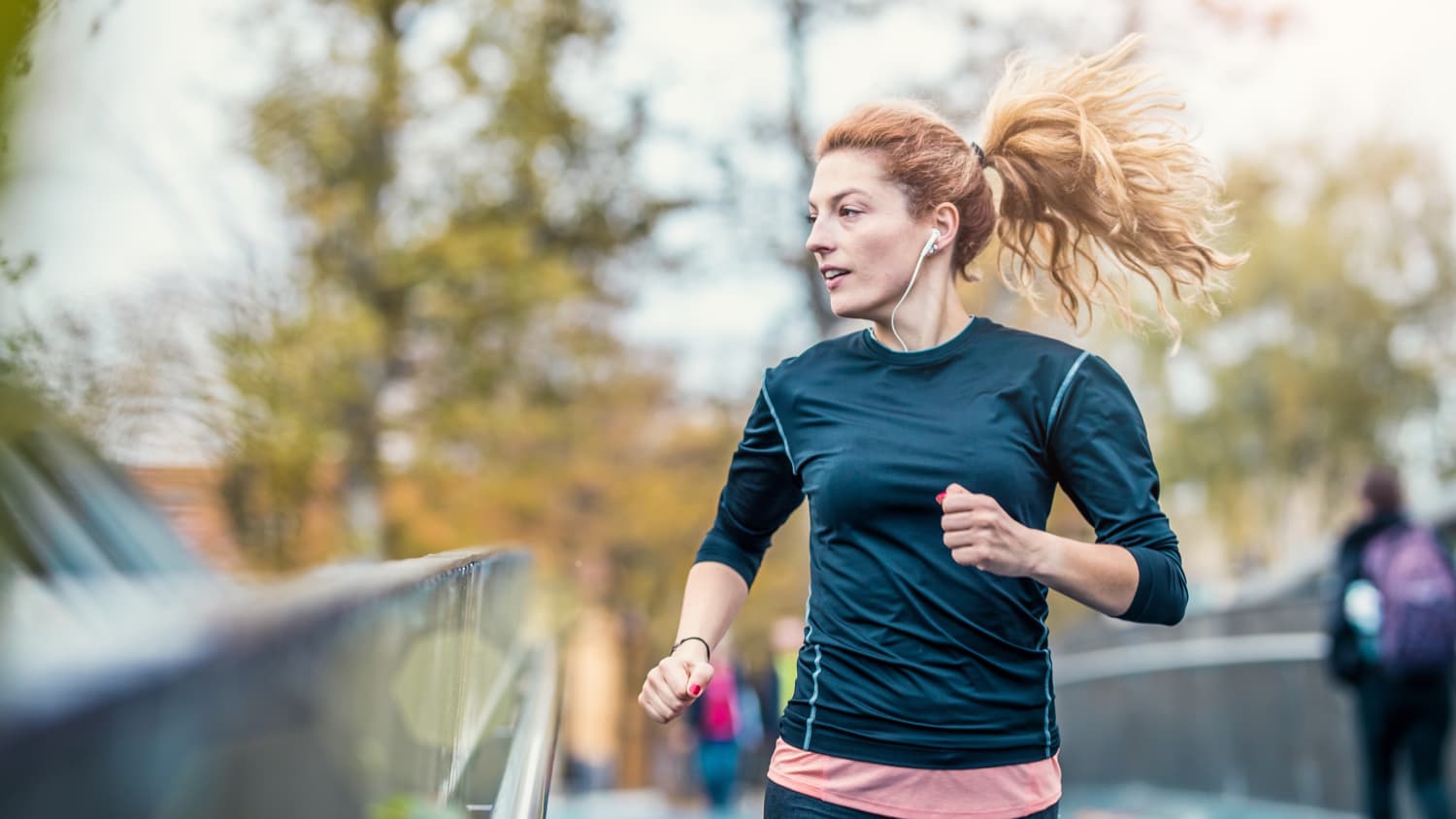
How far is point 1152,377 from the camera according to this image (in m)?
36.0

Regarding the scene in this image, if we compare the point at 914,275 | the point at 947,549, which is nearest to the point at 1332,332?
the point at 914,275

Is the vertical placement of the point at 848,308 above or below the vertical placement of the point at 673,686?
above

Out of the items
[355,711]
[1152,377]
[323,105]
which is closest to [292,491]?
[323,105]

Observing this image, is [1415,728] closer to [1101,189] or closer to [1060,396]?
[1101,189]

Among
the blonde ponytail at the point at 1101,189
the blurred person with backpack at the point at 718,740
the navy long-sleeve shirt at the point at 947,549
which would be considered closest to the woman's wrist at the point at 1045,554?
the navy long-sleeve shirt at the point at 947,549

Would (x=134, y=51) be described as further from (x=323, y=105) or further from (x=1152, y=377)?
(x=1152, y=377)

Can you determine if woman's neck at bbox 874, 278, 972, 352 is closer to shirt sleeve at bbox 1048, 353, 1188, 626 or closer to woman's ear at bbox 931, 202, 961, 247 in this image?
woman's ear at bbox 931, 202, 961, 247

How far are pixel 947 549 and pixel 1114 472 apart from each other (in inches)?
11.3

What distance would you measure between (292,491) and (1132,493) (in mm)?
11437

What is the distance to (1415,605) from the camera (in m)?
7.76

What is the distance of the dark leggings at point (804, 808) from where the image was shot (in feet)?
9.12

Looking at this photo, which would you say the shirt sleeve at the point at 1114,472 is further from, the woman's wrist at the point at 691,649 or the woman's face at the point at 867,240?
the woman's wrist at the point at 691,649

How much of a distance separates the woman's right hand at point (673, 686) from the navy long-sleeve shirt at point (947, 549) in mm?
206

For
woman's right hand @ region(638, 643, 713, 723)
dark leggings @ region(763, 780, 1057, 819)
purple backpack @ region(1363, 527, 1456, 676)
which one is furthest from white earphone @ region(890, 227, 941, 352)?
purple backpack @ region(1363, 527, 1456, 676)
